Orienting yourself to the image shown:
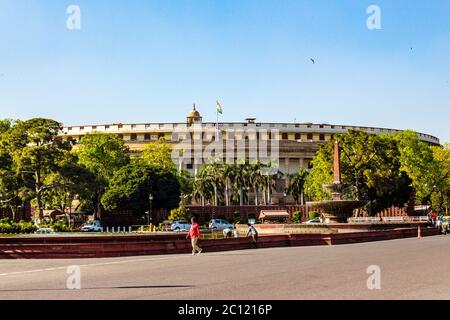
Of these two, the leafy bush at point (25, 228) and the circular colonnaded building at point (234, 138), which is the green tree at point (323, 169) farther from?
the leafy bush at point (25, 228)

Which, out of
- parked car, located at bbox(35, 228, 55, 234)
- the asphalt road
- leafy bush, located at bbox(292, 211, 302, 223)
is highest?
the asphalt road

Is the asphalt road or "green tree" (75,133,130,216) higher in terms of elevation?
"green tree" (75,133,130,216)

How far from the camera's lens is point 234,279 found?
14.5m

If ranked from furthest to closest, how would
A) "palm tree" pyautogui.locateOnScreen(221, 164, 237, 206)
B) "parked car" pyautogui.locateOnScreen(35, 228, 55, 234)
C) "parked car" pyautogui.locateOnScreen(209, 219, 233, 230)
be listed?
"palm tree" pyautogui.locateOnScreen(221, 164, 237, 206) → "parked car" pyautogui.locateOnScreen(209, 219, 233, 230) → "parked car" pyautogui.locateOnScreen(35, 228, 55, 234)

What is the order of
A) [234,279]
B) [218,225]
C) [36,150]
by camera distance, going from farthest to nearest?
[218,225] < [36,150] < [234,279]

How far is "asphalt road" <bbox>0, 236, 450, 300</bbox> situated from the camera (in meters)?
11.9

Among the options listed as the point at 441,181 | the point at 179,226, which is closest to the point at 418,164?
the point at 441,181

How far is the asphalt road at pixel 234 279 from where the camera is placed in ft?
39.0

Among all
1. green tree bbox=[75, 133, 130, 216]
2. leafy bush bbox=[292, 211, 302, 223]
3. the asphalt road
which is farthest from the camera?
leafy bush bbox=[292, 211, 302, 223]

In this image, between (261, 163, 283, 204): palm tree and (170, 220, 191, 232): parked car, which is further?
(261, 163, 283, 204): palm tree

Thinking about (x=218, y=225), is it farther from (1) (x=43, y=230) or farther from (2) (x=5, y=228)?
(2) (x=5, y=228)

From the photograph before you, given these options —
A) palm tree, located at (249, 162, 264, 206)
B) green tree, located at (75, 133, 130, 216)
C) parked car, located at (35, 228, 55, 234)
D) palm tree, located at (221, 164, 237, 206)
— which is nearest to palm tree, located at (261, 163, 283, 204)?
palm tree, located at (249, 162, 264, 206)

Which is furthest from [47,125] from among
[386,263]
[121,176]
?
[386,263]

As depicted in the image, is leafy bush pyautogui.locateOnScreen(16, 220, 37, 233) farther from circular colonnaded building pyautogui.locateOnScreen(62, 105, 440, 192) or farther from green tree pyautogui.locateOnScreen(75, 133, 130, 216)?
circular colonnaded building pyautogui.locateOnScreen(62, 105, 440, 192)
